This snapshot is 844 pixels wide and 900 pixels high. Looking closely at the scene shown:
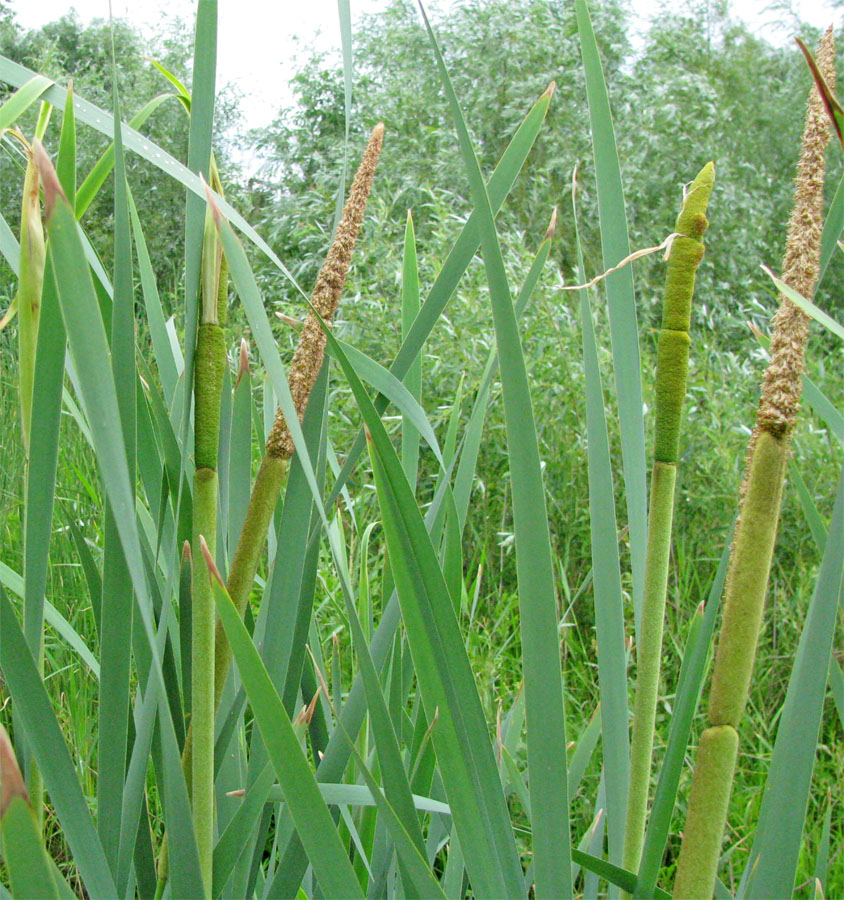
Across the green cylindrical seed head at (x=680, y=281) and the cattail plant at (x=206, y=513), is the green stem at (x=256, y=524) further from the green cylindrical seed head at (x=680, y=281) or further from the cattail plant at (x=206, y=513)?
the green cylindrical seed head at (x=680, y=281)

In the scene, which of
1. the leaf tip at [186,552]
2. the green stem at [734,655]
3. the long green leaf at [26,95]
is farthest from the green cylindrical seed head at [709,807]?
the long green leaf at [26,95]

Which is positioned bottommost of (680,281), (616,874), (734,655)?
(616,874)

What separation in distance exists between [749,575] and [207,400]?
0.65ft

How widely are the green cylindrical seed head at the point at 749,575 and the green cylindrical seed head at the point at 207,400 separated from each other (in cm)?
19

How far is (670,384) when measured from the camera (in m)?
0.27

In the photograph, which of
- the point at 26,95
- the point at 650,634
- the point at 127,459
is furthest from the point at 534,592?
the point at 26,95

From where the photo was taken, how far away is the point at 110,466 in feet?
0.81

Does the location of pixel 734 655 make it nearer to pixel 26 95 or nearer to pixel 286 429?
pixel 286 429

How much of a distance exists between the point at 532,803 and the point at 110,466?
0.17 m

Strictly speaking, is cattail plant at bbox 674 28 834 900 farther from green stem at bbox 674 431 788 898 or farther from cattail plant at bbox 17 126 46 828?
cattail plant at bbox 17 126 46 828

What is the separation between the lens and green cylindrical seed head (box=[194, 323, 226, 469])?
310 millimetres

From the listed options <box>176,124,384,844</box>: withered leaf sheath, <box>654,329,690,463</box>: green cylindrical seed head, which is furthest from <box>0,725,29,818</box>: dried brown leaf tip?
<box>654,329,690,463</box>: green cylindrical seed head

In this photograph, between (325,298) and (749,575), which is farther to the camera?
(325,298)

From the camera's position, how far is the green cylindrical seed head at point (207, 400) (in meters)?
0.31
